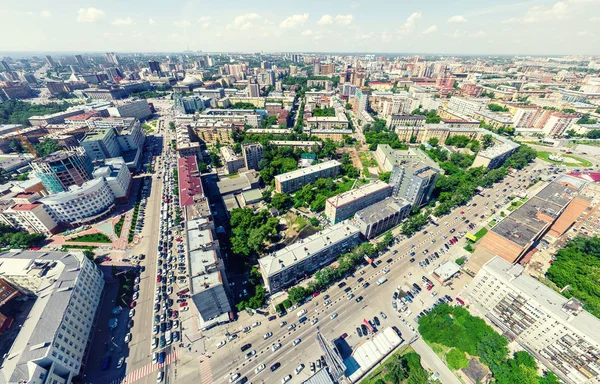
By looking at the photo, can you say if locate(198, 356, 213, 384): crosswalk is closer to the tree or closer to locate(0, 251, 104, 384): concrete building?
locate(0, 251, 104, 384): concrete building

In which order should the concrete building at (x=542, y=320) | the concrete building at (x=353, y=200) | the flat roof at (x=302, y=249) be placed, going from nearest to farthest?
the concrete building at (x=542, y=320), the flat roof at (x=302, y=249), the concrete building at (x=353, y=200)

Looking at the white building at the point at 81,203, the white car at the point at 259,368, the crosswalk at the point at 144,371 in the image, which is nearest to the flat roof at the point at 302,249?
the white car at the point at 259,368

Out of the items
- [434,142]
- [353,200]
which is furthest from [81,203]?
[434,142]

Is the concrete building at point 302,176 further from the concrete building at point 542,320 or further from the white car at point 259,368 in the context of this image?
the concrete building at point 542,320

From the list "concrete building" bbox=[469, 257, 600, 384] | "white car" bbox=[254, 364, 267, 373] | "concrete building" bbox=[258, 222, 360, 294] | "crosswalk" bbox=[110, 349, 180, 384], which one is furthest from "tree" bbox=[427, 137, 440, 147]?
"crosswalk" bbox=[110, 349, 180, 384]

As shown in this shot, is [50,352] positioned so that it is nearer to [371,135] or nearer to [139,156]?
[139,156]

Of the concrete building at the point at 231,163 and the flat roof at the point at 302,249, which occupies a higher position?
the flat roof at the point at 302,249
